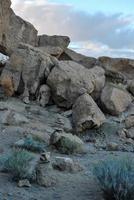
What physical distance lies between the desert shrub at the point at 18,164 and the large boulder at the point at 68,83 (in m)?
7.67

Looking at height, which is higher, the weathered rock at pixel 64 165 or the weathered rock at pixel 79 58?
the weathered rock at pixel 79 58

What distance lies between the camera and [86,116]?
52.0 ft

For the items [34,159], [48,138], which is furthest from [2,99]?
[34,159]

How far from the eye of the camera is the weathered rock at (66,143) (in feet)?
41.3

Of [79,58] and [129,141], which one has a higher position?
[79,58]

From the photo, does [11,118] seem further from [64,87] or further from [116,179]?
[116,179]

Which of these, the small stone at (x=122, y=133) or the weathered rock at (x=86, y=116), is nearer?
the weathered rock at (x=86, y=116)

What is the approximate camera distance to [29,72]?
18.0 metres

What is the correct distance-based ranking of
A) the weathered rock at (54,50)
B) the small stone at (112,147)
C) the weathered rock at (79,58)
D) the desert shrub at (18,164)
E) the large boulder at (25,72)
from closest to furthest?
the desert shrub at (18,164) < the small stone at (112,147) < the large boulder at (25,72) < the weathered rock at (54,50) < the weathered rock at (79,58)

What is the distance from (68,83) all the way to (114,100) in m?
1.87

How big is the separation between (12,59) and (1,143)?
6.00m

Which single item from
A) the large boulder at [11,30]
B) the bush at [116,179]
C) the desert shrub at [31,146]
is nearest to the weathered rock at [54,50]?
the large boulder at [11,30]

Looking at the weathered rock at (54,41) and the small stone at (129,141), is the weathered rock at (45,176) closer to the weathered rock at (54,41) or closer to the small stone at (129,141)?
the small stone at (129,141)

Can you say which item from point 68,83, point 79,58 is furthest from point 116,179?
point 79,58
